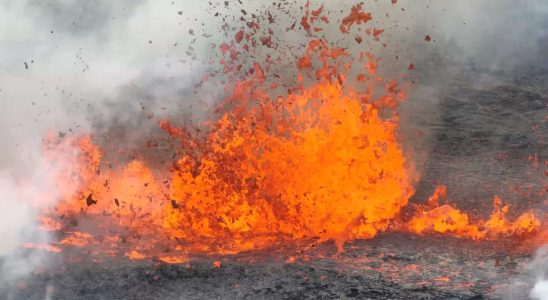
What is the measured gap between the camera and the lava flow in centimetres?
691

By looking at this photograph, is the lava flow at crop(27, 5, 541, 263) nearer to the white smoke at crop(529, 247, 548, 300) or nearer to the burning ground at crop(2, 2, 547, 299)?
the burning ground at crop(2, 2, 547, 299)

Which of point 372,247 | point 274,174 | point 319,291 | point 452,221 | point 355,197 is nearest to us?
point 319,291

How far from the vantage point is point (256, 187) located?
7.96m

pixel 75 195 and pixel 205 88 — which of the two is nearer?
pixel 75 195

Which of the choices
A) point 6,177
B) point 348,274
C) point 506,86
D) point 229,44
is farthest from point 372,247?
point 506,86

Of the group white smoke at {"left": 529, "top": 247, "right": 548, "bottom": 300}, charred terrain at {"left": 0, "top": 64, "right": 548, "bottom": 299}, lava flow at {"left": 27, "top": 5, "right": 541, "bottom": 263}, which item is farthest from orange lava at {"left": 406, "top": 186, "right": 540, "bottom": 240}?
white smoke at {"left": 529, "top": 247, "right": 548, "bottom": 300}

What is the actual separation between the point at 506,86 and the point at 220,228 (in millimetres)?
6465

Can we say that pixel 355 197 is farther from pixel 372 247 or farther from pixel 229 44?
pixel 229 44

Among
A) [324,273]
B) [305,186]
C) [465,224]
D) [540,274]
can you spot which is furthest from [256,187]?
[540,274]

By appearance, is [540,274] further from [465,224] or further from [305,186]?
[305,186]

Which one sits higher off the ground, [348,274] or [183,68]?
[183,68]

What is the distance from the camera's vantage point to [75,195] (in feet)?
25.5

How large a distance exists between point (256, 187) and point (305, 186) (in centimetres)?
63

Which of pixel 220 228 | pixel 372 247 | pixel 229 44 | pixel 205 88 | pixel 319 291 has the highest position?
pixel 229 44
